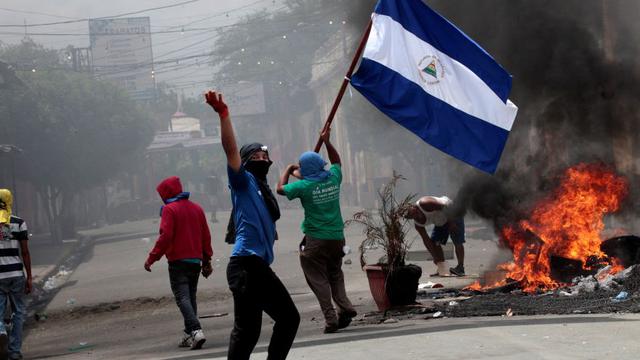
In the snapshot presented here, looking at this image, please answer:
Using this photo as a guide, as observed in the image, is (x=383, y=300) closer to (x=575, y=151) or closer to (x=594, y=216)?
(x=594, y=216)

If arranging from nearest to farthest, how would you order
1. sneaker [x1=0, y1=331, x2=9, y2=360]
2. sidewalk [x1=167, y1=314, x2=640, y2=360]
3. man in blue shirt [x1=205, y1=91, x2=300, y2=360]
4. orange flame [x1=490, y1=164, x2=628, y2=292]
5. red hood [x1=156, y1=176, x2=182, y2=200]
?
1. man in blue shirt [x1=205, y1=91, x2=300, y2=360]
2. sidewalk [x1=167, y1=314, x2=640, y2=360]
3. sneaker [x1=0, y1=331, x2=9, y2=360]
4. red hood [x1=156, y1=176, x2=182, y2=200]
5. orange flame [x1=490, y1=164, x2=628, y2=292]

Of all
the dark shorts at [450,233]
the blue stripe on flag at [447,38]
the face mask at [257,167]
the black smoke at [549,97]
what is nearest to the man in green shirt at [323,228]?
the blue stripe on flag at [447,38]

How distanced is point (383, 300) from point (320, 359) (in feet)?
9.09

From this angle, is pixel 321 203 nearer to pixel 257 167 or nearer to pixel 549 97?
pixel 257 167

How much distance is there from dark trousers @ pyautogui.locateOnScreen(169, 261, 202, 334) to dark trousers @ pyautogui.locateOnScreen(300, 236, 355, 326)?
42.0 inches

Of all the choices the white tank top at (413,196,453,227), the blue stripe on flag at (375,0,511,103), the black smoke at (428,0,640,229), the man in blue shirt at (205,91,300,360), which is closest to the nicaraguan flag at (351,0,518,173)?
the blue stripe on flag at (375,0,511,103)

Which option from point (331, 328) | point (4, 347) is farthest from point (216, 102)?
point (4, 347)

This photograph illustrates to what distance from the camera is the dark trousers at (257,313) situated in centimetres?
580

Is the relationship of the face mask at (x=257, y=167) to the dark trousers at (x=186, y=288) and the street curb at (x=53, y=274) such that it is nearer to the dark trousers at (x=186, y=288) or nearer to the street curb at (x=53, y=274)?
the dark trousers at (x=186, y=288)

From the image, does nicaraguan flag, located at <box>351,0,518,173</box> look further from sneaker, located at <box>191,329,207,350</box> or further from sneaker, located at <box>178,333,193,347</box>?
sneaker, located at <box>178,333,193,347</box>

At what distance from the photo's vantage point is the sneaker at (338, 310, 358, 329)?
8.88 meters

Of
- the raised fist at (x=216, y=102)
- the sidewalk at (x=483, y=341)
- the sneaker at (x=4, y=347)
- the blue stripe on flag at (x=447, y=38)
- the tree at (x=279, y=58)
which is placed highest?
the tree at (x=279, y=58)

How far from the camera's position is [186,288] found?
920 centimetres

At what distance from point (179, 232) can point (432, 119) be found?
8.29ft
